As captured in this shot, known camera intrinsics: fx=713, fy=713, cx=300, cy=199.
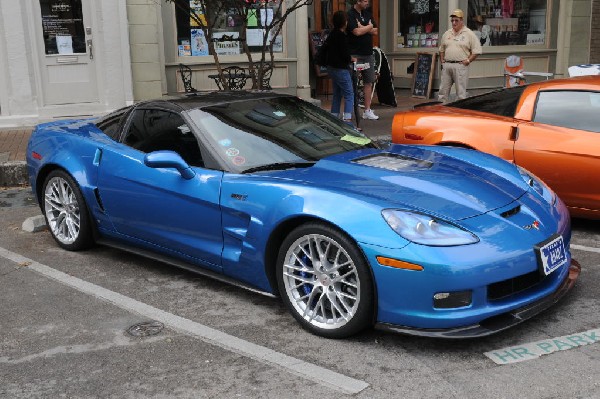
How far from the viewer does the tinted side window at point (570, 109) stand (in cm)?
593

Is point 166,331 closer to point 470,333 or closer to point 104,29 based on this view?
point 470,333

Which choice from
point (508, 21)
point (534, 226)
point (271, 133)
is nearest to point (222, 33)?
point (508, 21)

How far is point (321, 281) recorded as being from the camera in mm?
3988

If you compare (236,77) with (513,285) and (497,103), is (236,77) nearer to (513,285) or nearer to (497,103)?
(497,103)

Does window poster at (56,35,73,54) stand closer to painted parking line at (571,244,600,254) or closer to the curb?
the curb

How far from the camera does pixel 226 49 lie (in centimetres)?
1292

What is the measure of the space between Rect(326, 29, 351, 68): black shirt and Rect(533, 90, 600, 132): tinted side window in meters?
4.17

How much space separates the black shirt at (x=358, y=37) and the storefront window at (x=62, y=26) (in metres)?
4.46

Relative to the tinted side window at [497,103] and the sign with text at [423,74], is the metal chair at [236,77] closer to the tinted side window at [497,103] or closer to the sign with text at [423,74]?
the sign with text at [423,74]

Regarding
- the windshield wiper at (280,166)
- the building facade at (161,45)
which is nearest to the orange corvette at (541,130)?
the windshield wiper at (280,166)

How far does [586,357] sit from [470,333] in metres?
0.63

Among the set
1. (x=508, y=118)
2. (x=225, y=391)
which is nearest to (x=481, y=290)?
(x=225, y=391)

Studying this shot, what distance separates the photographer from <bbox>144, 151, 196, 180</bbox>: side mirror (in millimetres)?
4602

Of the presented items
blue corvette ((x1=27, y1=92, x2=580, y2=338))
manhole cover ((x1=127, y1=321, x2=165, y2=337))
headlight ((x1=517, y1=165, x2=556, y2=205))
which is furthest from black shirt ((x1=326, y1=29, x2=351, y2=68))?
manhole cover ((x1=127, y1=321, x2=165, y2=337))
